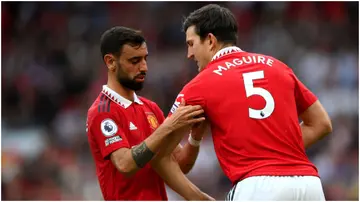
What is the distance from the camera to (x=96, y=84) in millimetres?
14320

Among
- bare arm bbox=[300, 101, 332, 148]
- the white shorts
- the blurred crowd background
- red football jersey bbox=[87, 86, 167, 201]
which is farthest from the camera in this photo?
Answer: the blurred crowd background

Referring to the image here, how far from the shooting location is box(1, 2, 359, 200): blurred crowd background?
12.6 meters

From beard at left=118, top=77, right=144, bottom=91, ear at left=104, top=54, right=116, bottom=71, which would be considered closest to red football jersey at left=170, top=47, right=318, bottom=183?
beard at left=118, top=77, right=144, bottom=91

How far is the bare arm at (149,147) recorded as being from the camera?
16.1 ft

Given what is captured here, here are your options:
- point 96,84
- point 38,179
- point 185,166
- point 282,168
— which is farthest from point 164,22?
point 282,168

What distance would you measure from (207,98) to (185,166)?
3.36 ft

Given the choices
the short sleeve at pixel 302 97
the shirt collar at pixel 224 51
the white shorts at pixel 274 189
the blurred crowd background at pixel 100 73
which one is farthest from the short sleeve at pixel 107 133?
the blurred crowd background at pixel 100 73

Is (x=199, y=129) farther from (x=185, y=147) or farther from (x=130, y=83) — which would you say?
(x=130, y=83)

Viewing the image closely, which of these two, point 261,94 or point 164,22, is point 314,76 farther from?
point 261,94

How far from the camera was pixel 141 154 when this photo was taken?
5.20 meters

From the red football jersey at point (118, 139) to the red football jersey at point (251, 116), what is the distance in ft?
2.05

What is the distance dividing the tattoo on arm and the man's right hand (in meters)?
0.27

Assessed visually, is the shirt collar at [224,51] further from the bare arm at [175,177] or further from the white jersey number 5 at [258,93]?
the bare arm at [175,177]

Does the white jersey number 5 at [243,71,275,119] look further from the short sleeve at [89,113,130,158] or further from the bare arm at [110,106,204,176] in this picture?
the short sleeve at [89,113,130,158]
